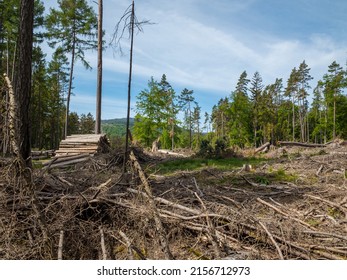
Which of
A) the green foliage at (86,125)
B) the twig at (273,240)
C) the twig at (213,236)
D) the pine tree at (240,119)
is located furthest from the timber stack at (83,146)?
the green foliage at (86,125)

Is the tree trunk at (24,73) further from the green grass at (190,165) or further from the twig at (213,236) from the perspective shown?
the green grass at (190,165)

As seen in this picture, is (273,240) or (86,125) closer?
(273,240)

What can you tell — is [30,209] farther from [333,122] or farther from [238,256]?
[333,122]

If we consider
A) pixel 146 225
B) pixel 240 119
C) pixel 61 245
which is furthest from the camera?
pixel 240 119

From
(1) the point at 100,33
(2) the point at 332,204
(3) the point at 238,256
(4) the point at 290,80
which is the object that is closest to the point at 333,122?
(4) the point at 290,80

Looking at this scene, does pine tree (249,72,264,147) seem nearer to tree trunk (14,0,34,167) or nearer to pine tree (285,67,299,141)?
pine tree (285,67,299,141)

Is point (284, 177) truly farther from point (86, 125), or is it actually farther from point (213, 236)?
point (86, 125)

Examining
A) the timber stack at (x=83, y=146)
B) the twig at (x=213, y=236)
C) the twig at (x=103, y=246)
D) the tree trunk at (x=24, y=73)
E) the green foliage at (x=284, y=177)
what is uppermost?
the tree trunk at (x=24, y=73)

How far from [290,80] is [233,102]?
18.3m

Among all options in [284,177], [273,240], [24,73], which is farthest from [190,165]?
[273,240]

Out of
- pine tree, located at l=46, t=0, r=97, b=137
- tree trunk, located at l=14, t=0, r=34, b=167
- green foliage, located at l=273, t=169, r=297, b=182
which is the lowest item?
green foliage, located at l=273, t=169, r=297, b=182

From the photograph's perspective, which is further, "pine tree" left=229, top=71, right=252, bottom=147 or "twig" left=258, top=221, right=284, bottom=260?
"pine tree" left=229, top=71, right=252, bottom=147

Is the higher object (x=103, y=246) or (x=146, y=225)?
(x=146, y=225)

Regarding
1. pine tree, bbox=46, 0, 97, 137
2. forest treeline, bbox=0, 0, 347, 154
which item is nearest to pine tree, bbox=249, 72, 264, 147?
forest treeline, bbox=0, 0, 347, 154
